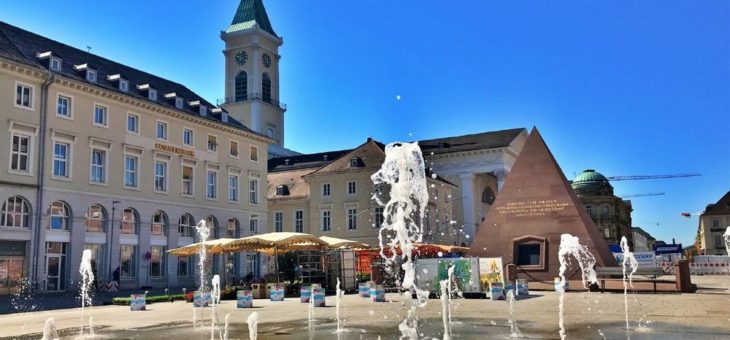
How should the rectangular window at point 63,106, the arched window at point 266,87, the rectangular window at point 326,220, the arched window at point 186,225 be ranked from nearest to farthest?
the rectangular window at point 63,106 < the arched window at point 186,225 < the rectangular window at point 326,220 < the arched window at point 266,87

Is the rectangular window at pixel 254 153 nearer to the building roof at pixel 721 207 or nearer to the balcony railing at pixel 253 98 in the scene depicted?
the balcony railing at pixel 253 98

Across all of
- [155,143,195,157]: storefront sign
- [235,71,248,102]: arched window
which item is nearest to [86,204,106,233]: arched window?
[155,143,195,157]: storefront sign

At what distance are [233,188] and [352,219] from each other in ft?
45.6

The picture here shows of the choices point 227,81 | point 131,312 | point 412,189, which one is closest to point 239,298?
point 131,312

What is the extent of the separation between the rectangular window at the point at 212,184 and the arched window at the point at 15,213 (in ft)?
50.6

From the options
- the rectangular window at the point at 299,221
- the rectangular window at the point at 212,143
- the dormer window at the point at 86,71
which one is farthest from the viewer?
the rectangular window at the point at 299,221

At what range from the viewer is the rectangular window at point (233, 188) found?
167 ft

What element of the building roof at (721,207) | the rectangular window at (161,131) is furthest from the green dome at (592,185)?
the rectangular window at (161,131)

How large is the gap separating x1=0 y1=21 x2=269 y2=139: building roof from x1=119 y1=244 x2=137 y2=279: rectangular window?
32.5 ft

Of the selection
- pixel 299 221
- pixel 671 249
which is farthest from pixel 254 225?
pixel 671 249

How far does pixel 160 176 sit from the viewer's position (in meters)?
44.4

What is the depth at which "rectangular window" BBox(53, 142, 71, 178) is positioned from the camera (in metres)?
36.9

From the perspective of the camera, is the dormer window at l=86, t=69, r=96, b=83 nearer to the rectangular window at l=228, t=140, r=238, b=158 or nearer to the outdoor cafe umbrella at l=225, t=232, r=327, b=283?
the rectangular window at l=228, t=140, r=238, b=158

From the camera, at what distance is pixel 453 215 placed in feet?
251
